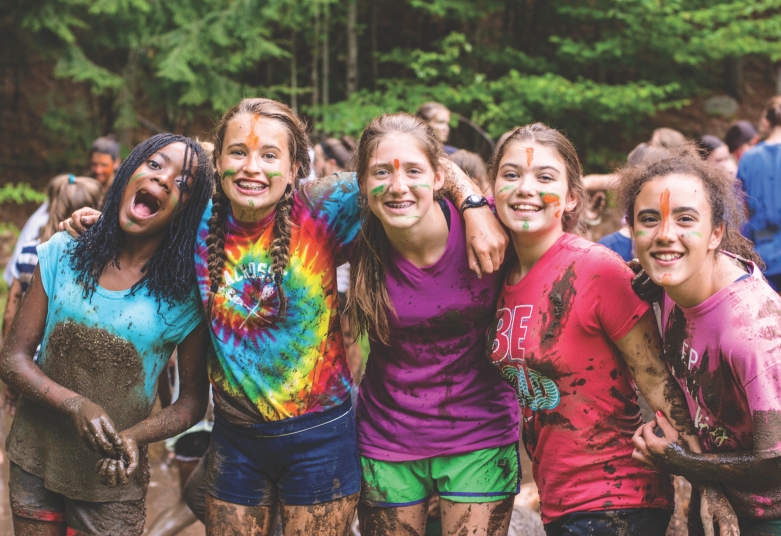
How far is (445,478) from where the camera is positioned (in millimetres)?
2623

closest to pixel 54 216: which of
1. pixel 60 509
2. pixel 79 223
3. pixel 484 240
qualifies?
pixel 79 223

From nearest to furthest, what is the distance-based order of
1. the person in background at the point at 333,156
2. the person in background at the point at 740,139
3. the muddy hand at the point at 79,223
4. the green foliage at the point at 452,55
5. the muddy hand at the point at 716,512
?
the muddy hand at the point at 716,512 → the muddy hand at the point at 79,223 → the person in background at the point at 333,156 → the person in background at the point at 740,139 → the green foliage at the point at 452,55

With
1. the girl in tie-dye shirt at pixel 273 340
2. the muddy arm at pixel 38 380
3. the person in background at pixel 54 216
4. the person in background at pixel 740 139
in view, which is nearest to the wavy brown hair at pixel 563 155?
the girl in tie-dye shirt at pixel 273 340

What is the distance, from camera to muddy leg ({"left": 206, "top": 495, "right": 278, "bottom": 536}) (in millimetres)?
2600

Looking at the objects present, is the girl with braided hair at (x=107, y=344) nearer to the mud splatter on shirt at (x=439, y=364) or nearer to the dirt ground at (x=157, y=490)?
the mud splatter on shirt at (x=439, y=364)

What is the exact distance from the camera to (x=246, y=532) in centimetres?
260

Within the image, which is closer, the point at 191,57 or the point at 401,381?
the point at 401,381

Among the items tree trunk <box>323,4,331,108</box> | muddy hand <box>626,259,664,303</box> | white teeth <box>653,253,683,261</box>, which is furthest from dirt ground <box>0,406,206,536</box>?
tree trunk <box>323,4,331,108</box>

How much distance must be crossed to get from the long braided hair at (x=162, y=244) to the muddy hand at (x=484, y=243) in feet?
3.36

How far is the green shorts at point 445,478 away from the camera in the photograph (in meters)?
2.58

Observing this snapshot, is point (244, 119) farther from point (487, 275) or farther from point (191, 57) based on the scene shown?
point (191, 57)

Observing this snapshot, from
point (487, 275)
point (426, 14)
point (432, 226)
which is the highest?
point (426, 14)

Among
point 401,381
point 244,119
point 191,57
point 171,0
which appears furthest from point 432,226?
point 171,0

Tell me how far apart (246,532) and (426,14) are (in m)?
10.9
